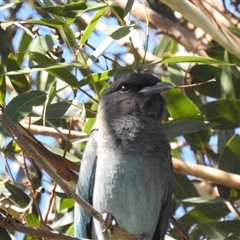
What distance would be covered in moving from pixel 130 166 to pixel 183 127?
368 millimetres

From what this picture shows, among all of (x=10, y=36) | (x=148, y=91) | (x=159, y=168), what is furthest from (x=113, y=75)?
(x=10, y=36)

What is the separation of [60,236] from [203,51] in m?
1.97

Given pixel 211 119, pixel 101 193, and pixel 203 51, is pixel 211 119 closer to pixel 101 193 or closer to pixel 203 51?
pixel 203 51

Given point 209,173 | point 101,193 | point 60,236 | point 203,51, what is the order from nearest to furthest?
point 60,236
point 101,193
point 209,173
point 203,51

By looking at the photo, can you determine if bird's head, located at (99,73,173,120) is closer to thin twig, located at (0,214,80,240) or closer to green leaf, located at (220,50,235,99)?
green leaf, located at (220,50,235,99)

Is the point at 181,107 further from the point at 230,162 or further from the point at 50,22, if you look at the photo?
the point at 50,22

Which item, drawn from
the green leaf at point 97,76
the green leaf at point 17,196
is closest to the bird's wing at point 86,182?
the green leaf at point 97,76

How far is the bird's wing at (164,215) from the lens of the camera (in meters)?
4.30

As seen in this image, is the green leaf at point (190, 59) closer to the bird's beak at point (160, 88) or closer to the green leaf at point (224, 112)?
the bird's beak at point (160, 88)

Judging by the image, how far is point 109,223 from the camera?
4.00 meters

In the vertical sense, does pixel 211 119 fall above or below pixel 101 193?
above

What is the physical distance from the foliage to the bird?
0.38 feet

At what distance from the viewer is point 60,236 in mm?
3428

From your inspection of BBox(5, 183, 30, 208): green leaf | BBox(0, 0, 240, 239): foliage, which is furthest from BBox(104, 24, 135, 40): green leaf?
BBox(5, 183, 30, 208): green leaf
